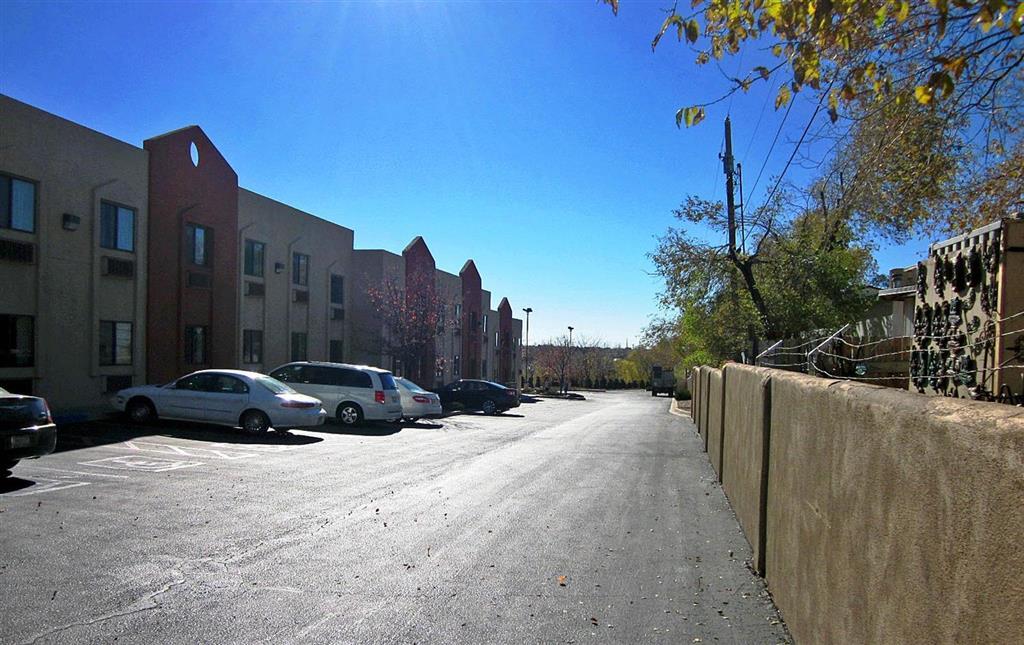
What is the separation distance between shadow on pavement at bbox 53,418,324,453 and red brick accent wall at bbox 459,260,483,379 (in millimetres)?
35159

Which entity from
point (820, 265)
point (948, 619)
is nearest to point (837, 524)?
point (948, 619)

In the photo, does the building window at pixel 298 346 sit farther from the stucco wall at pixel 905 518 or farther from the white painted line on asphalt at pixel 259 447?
the stucco wall at pixel 905 518

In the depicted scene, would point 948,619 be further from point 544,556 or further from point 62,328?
point 62,328

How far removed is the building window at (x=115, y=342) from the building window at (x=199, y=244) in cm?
347

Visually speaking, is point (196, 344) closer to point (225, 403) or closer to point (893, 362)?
point (225, 403)

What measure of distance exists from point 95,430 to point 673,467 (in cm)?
1184

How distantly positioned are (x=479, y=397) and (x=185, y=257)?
14.6m

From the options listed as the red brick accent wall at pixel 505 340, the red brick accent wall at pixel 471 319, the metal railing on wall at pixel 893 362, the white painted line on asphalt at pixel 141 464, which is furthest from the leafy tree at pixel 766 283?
the red brick accent wall at pixel 505 340

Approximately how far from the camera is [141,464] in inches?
463

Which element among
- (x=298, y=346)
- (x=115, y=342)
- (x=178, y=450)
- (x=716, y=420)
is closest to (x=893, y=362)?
(x=716, y=420)

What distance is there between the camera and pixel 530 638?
4891 mm

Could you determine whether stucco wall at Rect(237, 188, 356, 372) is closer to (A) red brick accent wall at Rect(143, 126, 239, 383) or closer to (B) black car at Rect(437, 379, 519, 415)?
(A) red brick accent wall at Rect(143, 126, 239, 383)

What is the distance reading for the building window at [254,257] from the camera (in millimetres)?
26619

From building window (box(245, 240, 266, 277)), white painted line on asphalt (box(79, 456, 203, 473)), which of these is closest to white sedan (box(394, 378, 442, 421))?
building window (box(245, 240, 266, 277))
